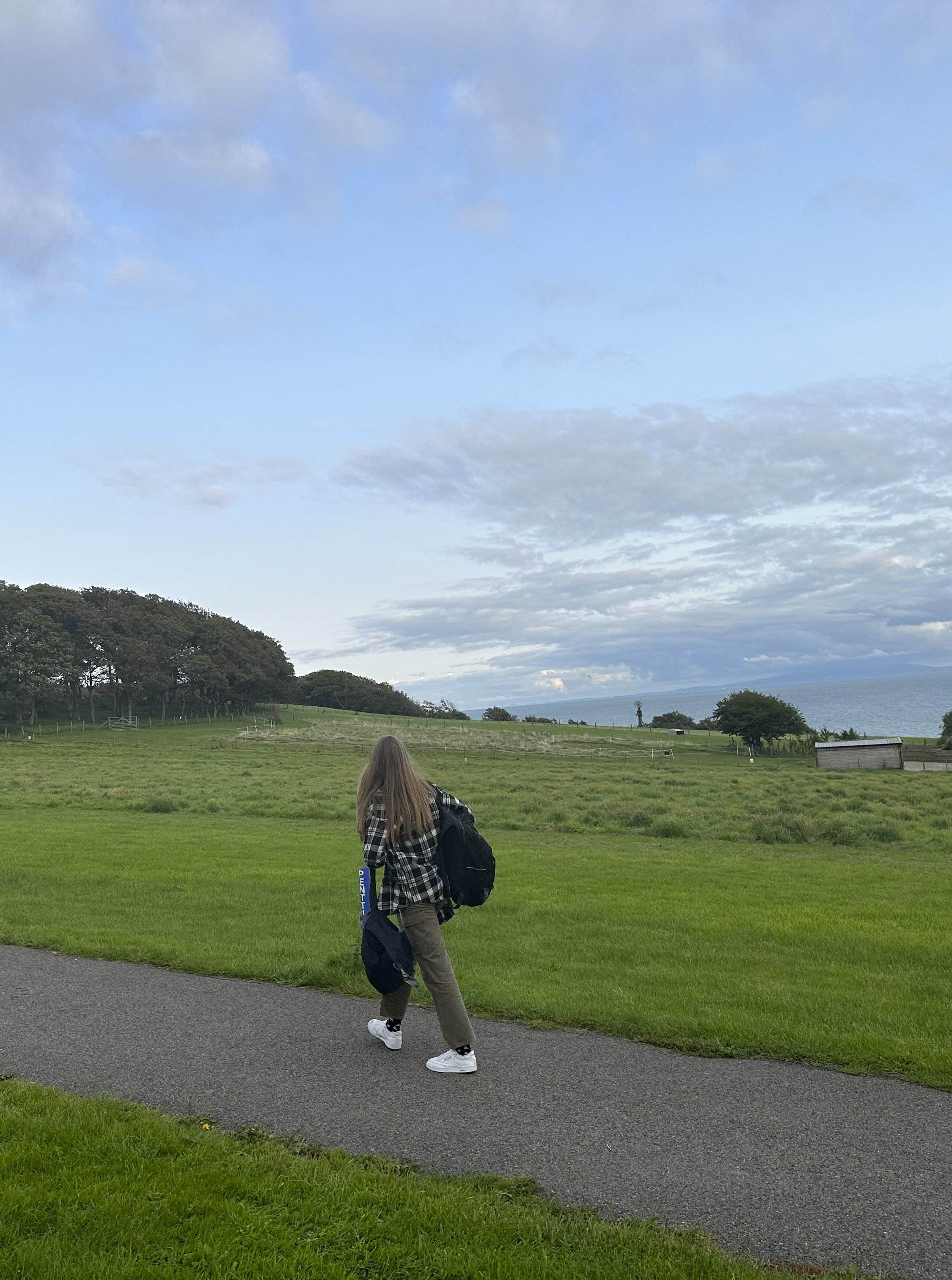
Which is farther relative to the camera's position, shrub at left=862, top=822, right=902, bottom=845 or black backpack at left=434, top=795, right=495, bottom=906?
shrub at left=862, top=822, right=902, bottom=845

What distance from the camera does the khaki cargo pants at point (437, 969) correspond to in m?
5.86

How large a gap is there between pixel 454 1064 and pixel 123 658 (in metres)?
92.5

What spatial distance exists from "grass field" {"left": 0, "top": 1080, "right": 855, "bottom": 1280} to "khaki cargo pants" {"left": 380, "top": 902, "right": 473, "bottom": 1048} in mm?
1437

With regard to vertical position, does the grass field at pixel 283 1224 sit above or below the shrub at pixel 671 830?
above

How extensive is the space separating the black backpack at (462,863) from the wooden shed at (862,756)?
58.1 meters

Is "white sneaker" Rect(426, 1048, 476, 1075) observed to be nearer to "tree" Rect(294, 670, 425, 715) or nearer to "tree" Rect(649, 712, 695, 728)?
"tree" Rect(649, 712, 695, 728)

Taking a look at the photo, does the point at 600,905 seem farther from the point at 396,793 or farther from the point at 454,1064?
the point at 396,793

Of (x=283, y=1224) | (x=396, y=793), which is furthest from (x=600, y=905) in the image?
(x=283, y=1224)

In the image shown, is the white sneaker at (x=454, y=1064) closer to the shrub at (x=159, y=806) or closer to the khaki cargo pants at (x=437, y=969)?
the khaki cargo pants at (x=437, y=969)

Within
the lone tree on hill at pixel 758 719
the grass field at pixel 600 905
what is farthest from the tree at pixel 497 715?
the grass field at pixel 600 905

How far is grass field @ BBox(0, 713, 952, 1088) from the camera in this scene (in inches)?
277

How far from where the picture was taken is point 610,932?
32.7ft

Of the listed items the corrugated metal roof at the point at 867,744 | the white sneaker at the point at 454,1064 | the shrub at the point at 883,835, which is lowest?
the shrub at the point at 883,835

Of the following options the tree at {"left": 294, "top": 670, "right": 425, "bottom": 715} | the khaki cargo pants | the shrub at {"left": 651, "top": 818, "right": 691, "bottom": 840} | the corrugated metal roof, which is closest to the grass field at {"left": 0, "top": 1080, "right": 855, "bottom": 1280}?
the khaki cargo pants
